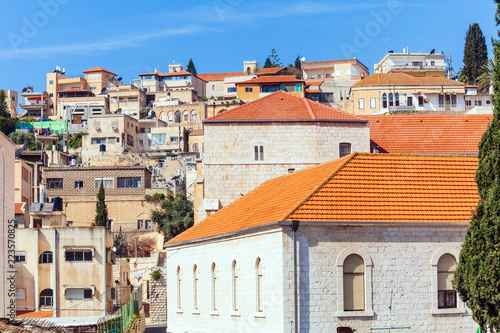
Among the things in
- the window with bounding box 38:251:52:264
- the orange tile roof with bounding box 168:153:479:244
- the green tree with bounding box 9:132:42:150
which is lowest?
the window with bounding box 38:251:52:264

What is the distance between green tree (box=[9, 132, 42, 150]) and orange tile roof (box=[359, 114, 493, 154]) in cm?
9047

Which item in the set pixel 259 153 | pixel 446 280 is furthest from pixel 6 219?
pixel 446 280

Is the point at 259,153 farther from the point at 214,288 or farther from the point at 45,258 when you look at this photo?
the point at 45,258

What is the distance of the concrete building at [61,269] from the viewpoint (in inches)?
2559

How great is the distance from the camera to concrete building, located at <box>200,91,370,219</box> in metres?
50.2

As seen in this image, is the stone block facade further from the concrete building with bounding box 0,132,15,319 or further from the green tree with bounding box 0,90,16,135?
the green tree with bounding box 0,90,16,135

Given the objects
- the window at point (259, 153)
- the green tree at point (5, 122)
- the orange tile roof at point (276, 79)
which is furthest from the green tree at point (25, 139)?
the window at point (259, 153)

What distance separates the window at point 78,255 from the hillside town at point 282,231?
0.09 m

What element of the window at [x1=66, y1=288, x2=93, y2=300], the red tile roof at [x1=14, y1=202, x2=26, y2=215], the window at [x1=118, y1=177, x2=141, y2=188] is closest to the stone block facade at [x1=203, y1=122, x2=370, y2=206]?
the window at [x1=66, y1=288, x2=93, y2=300]

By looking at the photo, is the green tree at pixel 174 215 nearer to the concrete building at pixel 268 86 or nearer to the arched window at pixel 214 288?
the concrete building at pixel 268 86

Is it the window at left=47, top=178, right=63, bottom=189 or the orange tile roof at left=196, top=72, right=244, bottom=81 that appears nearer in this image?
the window at left=47, top=178, right=63, bottom=189

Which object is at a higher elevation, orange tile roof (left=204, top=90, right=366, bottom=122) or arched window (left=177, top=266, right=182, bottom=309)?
orange tile roof (left=204, top=90, right=366, bottom=122)

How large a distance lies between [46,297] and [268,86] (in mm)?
65053

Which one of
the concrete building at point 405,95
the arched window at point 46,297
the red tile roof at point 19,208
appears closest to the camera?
the arched window at point 46,297
